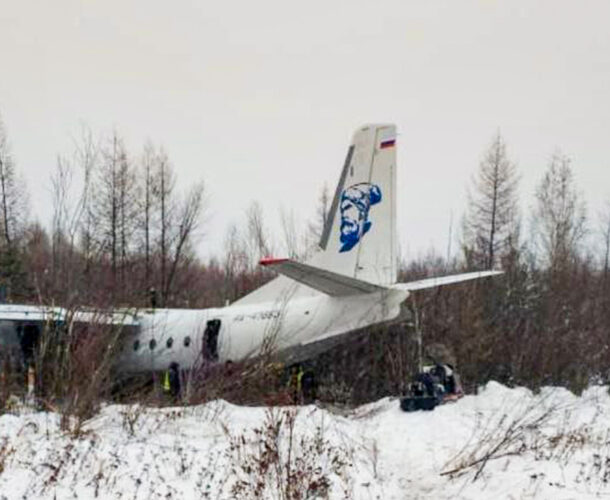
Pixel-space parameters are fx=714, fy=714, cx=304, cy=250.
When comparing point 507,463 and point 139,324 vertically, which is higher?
point 139,324

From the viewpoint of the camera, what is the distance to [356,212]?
45.6 feet

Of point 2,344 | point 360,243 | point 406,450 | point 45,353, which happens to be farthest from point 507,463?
point 2,344

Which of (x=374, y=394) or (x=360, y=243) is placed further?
(x=374, y=394)

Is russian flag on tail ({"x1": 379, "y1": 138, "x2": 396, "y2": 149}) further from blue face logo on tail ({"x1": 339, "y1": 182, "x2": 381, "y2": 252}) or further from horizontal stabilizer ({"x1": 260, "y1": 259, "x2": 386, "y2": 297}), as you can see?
horizontal stabilizer ({"x1": 260, "y1": 259, "x2": 386, "y2": 297})

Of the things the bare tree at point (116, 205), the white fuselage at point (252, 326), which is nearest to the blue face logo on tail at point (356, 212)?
the white fuselage at point (252, 326)

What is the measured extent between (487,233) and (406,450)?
1056 inches

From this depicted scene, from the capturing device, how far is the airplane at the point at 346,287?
42.1ft

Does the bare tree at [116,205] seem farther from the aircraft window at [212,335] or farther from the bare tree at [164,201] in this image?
the aircraft window at [212,335]

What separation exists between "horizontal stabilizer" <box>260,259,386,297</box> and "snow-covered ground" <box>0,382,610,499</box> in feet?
6.56

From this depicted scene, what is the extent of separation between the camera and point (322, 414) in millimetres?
8898

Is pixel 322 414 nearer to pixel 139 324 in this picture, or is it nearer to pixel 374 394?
pixel 374 394

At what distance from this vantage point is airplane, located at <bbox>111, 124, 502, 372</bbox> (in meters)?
12.8

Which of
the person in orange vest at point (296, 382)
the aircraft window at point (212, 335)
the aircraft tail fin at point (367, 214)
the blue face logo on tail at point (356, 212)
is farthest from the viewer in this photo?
the aircraft window at point (212, 335)

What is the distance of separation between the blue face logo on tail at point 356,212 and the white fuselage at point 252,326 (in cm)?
123
